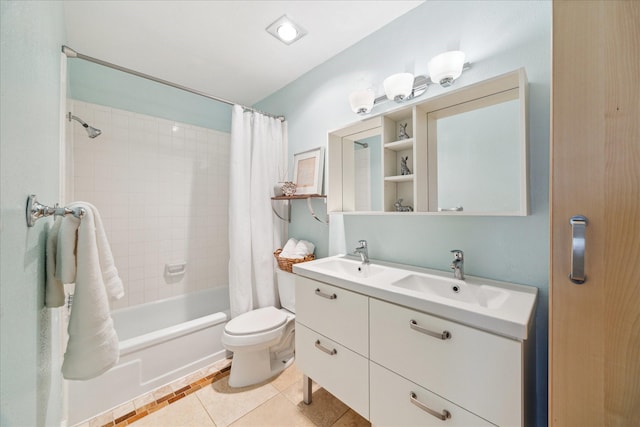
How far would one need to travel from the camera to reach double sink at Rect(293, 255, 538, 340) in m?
0.80

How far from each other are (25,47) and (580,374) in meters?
1.58

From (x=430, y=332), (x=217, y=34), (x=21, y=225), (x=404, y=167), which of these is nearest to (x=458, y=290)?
(x=430, y=332)

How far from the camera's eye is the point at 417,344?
966 mm

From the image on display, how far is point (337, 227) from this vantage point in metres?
1.89

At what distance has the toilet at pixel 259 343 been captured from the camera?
1577 millimetres

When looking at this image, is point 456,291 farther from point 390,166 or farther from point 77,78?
point 77,78

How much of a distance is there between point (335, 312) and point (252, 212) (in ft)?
3.88

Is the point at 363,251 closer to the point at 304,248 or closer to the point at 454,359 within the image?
the point at 304,248

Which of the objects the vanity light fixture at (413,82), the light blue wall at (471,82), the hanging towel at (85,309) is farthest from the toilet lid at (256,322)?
the vanity light fixture at (413,82)

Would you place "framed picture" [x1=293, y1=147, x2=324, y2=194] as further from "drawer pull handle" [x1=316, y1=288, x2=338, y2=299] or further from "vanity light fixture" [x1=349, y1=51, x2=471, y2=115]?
"drawer pull handle" [x1=316, y1=288, x2=338, y2=299]

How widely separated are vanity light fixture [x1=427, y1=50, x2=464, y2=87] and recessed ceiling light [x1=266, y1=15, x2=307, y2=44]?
939 millimetres

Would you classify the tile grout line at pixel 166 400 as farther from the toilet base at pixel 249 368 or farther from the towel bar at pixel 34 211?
the towel bar at pixel 34 211

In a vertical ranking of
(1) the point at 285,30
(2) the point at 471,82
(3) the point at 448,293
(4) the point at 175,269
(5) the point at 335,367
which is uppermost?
(1) the point at 285,30

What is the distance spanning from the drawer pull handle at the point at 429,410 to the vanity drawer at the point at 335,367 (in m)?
0.22
